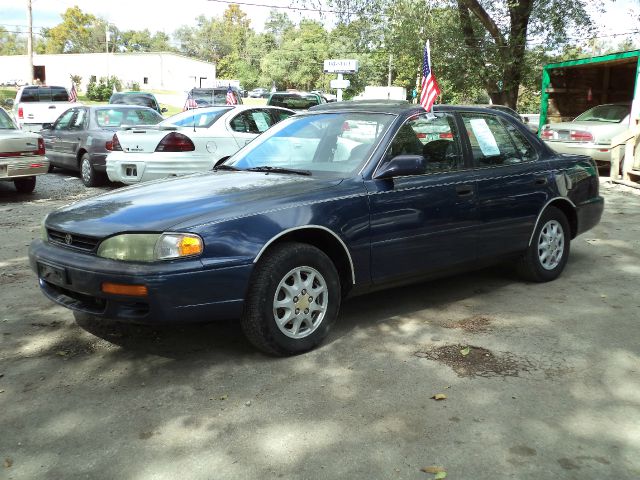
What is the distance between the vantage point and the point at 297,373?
387 cm

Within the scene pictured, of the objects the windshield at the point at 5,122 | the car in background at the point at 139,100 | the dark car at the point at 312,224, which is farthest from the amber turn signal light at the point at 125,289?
the car in background at the point at 139,100

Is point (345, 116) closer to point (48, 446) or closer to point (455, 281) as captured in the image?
point (455, 281)

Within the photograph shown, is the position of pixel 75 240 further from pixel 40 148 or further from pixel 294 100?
pixel 294 100

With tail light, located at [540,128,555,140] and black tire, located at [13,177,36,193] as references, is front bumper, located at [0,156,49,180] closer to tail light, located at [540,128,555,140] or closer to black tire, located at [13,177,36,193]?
black tire, located at [13,177,36,193]

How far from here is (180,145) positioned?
9578 millimetres

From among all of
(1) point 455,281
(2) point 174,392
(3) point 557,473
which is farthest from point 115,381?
(1) point 455,281

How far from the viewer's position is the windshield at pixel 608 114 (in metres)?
14.6

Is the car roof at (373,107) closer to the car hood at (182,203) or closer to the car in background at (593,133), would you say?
the car hood at (182,203)

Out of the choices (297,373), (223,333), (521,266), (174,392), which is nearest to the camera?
(174,392)

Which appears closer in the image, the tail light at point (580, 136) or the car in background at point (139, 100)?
the tail light at point (580, 136)

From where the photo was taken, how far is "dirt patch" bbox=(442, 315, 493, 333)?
466cm

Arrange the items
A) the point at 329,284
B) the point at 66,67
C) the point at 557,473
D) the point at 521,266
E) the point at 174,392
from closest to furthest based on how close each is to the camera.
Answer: the point at 557,473
the point at 174,392
the point at 329,284
the point at 521,266
the point at 66,67

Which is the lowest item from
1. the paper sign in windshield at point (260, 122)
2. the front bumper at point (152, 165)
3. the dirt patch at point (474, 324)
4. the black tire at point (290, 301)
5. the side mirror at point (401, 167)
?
the dirt patch at point (474, 324)

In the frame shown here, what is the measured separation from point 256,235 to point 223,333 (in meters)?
1.03
